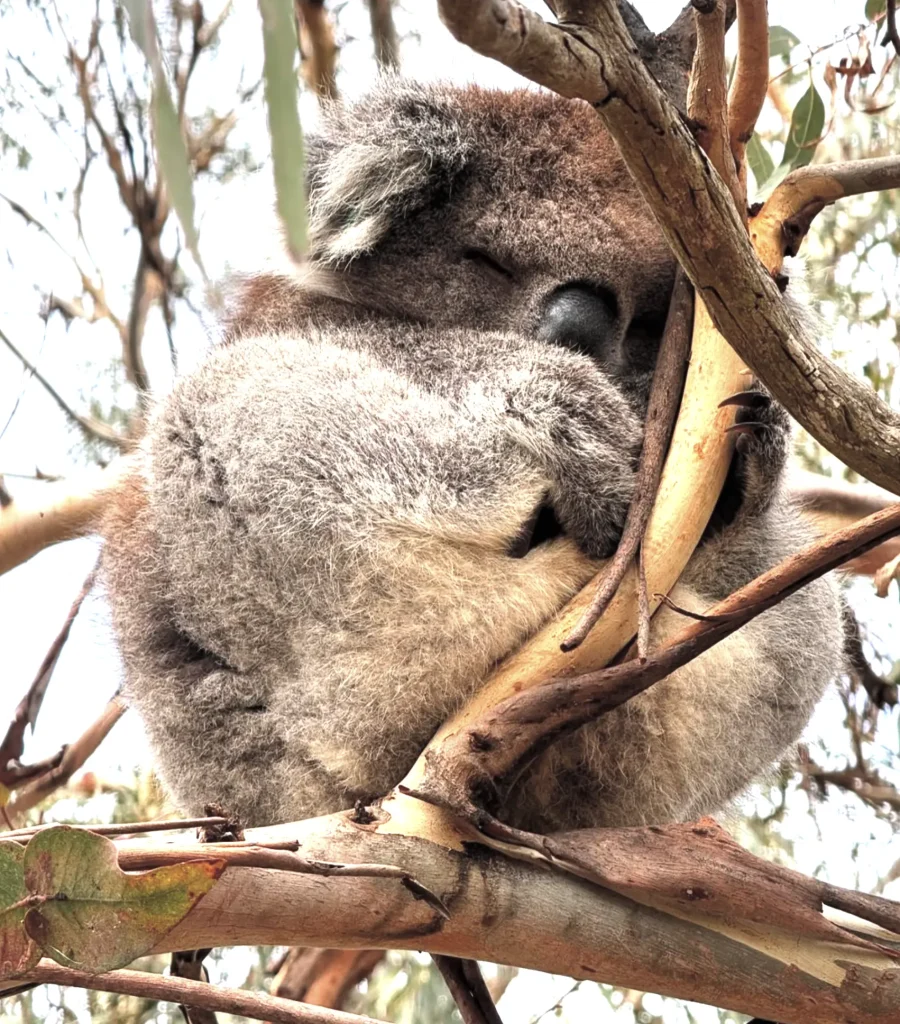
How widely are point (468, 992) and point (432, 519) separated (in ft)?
2.31

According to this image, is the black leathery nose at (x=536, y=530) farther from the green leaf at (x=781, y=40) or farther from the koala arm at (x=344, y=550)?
the green leaf at (x=781, y=40)

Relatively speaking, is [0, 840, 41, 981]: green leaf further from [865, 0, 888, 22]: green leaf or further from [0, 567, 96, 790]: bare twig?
[865, 0, 888, 22]: green leaf

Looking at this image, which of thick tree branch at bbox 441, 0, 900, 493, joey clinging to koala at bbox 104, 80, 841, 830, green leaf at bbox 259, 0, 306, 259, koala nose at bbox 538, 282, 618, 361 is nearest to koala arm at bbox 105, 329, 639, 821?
joey clinging to koala at bbox 104, 80, 841, 830

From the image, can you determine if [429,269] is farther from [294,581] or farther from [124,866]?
[124,866]

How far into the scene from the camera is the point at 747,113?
5.68 feet

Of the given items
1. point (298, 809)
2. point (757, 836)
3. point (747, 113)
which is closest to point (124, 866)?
point (298, 809)

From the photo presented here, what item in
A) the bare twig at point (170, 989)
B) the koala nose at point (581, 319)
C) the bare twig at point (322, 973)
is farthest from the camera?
the bare twig at point (322, 973)

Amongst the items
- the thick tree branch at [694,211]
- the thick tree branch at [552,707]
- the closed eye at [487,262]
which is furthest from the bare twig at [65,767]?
the thick tree branch at [694,211]

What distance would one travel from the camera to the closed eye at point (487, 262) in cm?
234

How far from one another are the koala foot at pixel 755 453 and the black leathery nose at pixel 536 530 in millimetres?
241

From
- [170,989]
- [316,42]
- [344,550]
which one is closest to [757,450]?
[344,550]

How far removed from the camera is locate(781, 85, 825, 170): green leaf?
2188 millimetres

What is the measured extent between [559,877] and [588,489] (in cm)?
55

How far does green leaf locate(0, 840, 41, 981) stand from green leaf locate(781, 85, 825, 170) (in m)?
1.66
